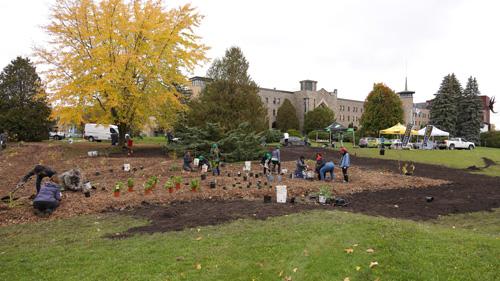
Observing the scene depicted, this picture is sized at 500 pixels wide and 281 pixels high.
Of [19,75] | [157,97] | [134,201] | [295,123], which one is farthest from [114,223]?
[295,123]

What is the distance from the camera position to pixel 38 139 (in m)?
37.9

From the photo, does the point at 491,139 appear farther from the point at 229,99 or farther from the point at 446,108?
the point at 229,99

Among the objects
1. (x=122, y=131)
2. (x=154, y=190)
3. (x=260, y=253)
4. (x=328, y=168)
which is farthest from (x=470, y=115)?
(x=260, y=253)

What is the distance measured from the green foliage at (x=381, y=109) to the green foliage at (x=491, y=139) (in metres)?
13.7

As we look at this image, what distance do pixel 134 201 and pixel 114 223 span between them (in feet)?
7.54

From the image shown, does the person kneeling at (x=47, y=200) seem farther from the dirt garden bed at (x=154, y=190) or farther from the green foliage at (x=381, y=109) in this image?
the green foliage at (x=381, y=109)

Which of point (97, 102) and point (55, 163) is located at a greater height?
point (97, 102)

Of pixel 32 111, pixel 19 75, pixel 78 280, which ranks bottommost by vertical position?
pixel 78 280

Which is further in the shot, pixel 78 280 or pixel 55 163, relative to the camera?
pixel 55 163

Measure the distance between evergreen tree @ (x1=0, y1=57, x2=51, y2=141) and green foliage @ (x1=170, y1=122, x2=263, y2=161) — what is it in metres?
21.1

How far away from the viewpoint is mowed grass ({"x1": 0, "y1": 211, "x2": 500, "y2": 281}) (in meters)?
5.71

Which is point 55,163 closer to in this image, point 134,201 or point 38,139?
point 134,201

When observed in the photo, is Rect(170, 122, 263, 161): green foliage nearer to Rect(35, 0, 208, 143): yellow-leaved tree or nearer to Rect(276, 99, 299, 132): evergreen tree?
Rect(35, 0, 208, 143): yellow-leaved tree

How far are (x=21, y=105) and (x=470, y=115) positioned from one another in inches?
2487
